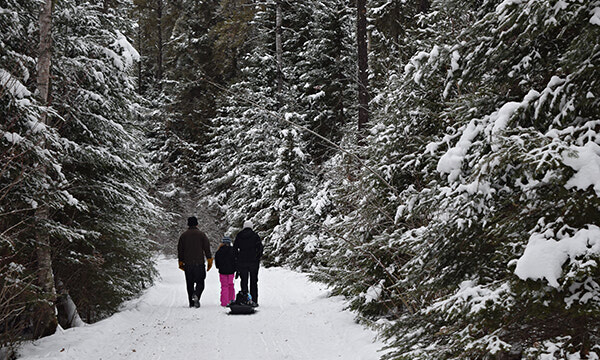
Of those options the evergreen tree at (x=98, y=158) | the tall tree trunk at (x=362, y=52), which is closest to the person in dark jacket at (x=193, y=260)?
the evergreen tree at (x=98, y=158)

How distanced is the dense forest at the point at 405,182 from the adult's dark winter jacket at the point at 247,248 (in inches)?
71.7

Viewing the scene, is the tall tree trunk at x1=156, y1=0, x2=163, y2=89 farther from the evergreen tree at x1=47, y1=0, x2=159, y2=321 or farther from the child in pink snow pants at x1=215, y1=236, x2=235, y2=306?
the child in pink snow pants at x1=215, y1=236, x2=235, y2=306

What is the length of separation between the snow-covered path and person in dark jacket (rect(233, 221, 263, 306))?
645mm

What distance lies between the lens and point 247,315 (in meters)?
9.77

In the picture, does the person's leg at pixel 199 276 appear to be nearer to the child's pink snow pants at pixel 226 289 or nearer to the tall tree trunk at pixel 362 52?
the child's pink snow pants at pixel 226 289

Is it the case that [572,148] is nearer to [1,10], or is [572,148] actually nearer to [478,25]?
[478,25]

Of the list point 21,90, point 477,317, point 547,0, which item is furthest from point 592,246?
point 21,90

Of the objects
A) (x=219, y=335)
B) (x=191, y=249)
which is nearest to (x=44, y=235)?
(x=219, y=335)

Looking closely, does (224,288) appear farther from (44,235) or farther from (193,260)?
(44,235)

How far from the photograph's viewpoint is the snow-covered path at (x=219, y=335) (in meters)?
6.81

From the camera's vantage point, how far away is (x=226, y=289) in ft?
36.5

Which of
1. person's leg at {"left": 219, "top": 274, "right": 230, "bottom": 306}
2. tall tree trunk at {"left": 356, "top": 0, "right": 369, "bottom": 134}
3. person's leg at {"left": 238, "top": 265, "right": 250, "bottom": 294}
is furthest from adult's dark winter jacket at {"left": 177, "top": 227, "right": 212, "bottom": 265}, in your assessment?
tall tree trunk at {"left": 356, "top": 0, "right": 369, "bottom": 134}

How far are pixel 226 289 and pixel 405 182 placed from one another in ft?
20.1

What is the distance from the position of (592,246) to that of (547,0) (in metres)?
1.49
